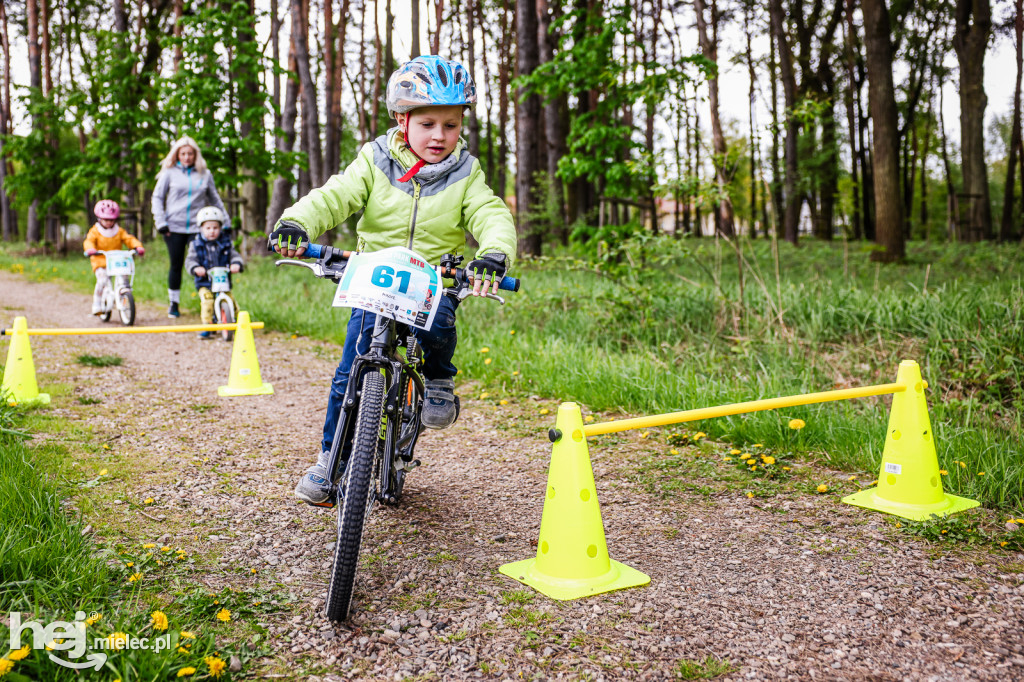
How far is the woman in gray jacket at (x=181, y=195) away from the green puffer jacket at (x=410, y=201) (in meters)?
6.17

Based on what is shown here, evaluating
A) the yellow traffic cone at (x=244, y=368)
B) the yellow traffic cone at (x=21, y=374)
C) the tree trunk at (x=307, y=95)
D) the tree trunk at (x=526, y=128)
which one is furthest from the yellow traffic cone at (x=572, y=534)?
the tree trunk at (x=307, y=95)

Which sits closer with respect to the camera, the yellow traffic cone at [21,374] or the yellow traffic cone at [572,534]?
the yellow traffic cone at [572,534]

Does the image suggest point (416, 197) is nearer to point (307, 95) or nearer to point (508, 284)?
point (508, 284)

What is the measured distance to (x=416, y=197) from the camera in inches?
121

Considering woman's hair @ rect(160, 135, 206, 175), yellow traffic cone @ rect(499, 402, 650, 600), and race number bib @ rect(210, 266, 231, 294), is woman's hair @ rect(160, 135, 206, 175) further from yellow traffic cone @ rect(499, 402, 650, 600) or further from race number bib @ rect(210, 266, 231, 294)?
yellow traffic cone @ rect(499, 402, 650, 600)

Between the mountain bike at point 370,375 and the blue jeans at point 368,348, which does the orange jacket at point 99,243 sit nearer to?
the blue jeans at point 368,348

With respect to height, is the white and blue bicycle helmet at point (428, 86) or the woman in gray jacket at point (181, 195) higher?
the woman in gray jacket at point (181, 195)

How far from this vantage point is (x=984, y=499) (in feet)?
11.7

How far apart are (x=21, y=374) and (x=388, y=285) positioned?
398cm

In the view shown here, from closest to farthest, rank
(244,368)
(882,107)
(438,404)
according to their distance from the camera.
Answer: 1. (438,404)
2. (244,368)
3. (882,107)

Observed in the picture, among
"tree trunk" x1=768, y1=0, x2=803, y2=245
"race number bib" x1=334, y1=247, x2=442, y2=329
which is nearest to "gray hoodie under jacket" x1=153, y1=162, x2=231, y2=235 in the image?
"race number bib" x1=334, y1=247, x2=442, y2=329

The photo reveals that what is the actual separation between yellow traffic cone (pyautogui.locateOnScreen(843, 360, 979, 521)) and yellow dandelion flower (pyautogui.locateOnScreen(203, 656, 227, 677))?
2854 millimetres

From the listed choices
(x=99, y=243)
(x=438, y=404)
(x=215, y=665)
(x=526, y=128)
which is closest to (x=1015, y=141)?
(x=526, y=128)

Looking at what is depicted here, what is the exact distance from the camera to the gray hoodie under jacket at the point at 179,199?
28.8 feet
